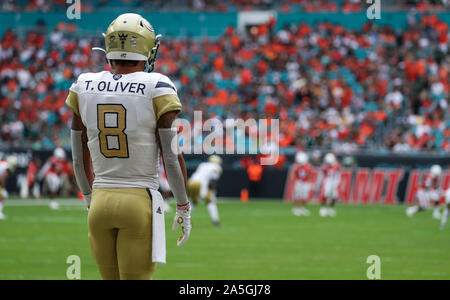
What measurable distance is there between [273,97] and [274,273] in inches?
769

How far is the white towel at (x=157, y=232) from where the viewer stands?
4.80 meters

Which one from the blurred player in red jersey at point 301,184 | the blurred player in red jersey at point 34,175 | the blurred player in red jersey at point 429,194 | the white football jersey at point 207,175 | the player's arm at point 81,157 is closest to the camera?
the player's arm at point 81,157

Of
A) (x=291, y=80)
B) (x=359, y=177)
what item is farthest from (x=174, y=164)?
(x=291, y=80)

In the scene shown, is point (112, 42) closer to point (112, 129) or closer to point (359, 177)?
point (112, 129)

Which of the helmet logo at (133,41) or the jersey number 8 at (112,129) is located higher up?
the helmet logo at (133,41)

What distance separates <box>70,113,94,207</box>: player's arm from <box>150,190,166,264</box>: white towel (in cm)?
52

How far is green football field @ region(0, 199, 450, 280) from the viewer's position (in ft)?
36.6

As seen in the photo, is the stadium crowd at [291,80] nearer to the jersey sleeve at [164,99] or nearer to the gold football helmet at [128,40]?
the gold football helmet at [128,40]

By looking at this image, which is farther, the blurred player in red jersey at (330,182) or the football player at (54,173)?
the football player at (54,173)

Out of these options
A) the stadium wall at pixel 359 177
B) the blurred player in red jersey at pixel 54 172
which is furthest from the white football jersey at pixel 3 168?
the stadium wall at pixel 359 177

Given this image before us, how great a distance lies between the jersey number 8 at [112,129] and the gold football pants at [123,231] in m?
0.23

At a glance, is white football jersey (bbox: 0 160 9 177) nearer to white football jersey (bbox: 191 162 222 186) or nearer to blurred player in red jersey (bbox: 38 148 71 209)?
blurred player in red jersey (bbox: 38 148 71 209)
